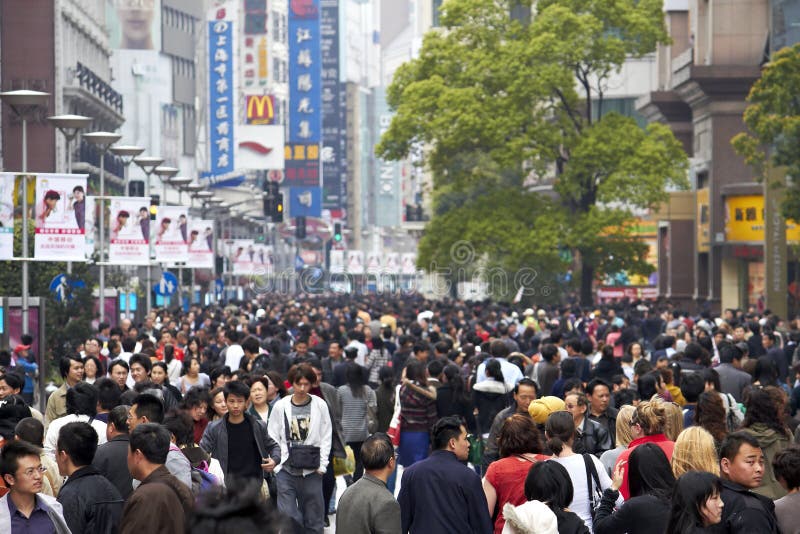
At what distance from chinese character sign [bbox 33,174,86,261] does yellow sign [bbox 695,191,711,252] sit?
106 ft

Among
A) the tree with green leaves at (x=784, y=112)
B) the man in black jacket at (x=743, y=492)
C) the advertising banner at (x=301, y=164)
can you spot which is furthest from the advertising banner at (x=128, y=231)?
the advertising banner at (x=301, y=164)

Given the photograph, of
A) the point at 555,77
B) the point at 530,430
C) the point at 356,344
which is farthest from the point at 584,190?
the point at 530,430

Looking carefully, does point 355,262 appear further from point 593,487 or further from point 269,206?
point 593,487

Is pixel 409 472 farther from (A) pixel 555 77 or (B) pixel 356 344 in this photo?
(A) pixel 555 77

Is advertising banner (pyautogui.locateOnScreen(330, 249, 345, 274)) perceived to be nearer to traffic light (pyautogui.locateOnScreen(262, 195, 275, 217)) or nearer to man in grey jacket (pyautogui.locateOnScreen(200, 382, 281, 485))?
traffic light (pyautogui.locateOnScreen(262, 195, 275, 217))

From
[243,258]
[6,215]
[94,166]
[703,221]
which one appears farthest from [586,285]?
[6,215]

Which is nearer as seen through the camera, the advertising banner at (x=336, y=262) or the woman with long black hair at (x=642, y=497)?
the woman with long black hair at (x=642, y=497)

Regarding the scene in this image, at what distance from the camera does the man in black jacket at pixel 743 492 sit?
7117mm

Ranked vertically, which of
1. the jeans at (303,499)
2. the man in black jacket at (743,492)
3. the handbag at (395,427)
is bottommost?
the jeans at (303,499)

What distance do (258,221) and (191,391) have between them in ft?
339

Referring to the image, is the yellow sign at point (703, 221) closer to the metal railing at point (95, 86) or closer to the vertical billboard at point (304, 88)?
the metal railing at point (95, 86)

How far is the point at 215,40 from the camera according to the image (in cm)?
11006

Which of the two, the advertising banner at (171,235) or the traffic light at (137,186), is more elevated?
the traffic light at (137,186)

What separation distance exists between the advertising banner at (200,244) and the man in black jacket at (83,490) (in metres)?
36.9
